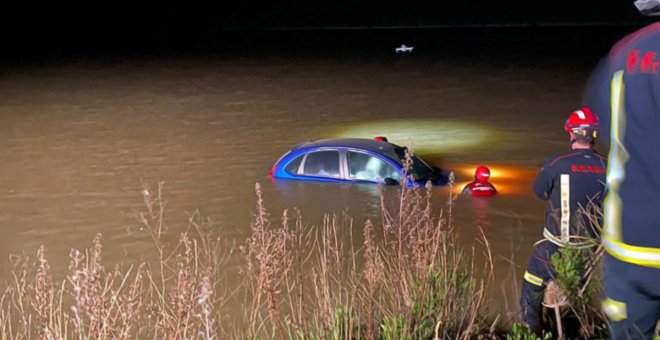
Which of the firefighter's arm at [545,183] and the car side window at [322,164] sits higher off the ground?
the firefighter's arm at [545,183]

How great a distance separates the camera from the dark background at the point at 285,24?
4403 cm

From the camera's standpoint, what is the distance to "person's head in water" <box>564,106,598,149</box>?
21.7ft

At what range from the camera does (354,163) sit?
1653cm

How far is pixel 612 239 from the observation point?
10.5 feet

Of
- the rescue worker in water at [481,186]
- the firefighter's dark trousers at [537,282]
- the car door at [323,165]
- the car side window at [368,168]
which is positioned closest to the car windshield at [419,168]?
the car side window at [368,168]

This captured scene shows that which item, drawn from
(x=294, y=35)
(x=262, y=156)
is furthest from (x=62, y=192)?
(x=294, y=35)

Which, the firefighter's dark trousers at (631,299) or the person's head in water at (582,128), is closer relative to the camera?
the firefighter's dark trousers at (631,299)

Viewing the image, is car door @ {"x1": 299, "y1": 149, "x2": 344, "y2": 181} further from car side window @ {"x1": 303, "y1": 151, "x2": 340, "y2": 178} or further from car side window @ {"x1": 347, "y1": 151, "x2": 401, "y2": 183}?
car side window @ {"x1": 347, "y1": 151, "x2": 401, "y2": 183}

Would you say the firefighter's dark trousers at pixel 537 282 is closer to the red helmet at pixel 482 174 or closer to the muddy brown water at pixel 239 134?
the muddy brown water at pixel 239 134

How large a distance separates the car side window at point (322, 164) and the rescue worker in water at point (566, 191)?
9896 mm

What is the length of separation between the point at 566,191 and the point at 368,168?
9737 mm

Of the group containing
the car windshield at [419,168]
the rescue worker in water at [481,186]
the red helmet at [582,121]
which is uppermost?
the red helmet at [582,121]

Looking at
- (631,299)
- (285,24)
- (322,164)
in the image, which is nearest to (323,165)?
(322,164)


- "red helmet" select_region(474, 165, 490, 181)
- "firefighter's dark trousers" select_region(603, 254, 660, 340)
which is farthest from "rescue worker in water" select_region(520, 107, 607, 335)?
"red helmet" select_region(474, 165, 490, 181)
